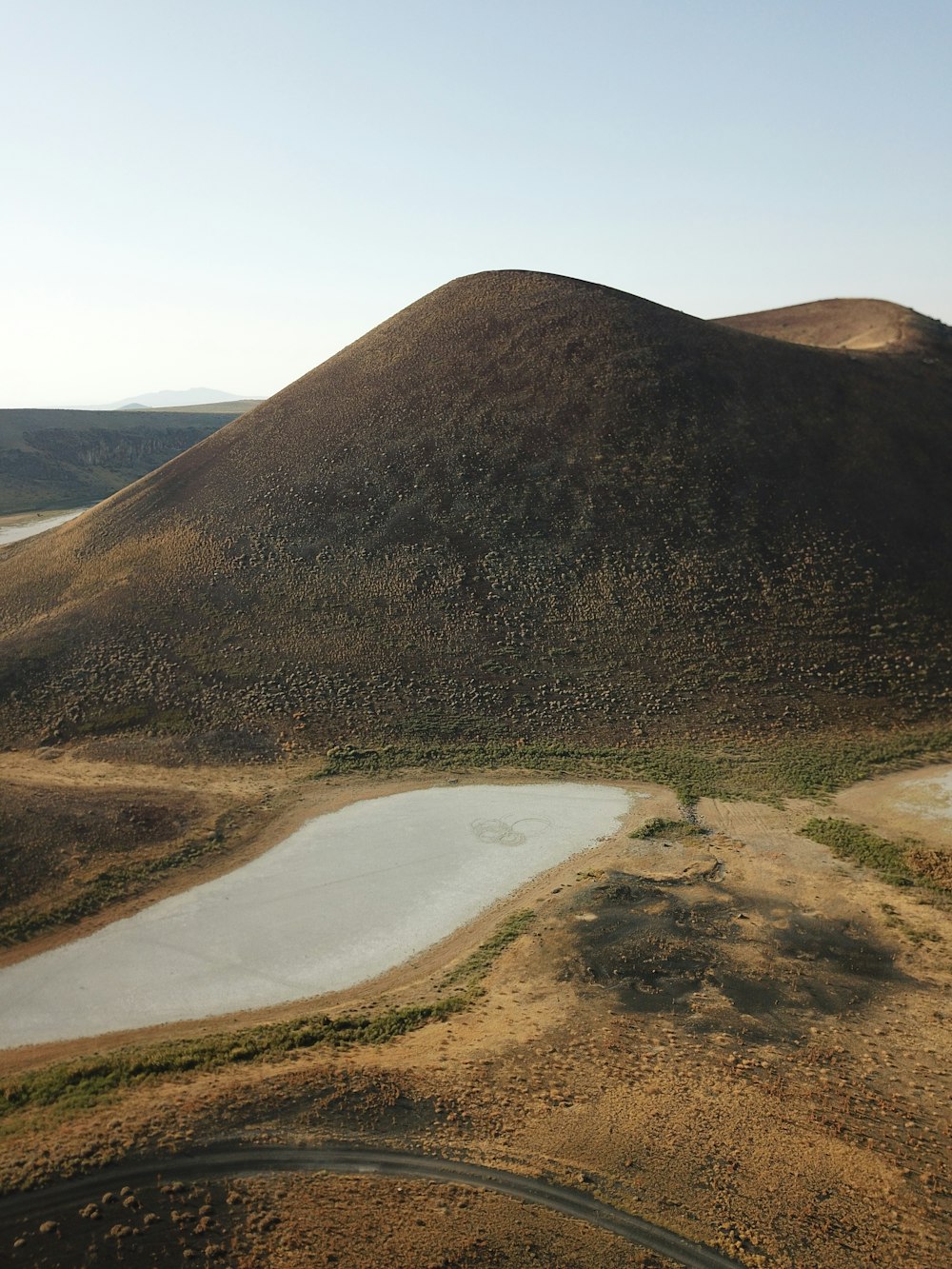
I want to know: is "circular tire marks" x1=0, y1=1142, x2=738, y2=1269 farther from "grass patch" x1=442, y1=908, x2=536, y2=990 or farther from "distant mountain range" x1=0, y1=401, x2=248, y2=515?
"distant mountain range" x1=0, y1=401, x2=248, y2=515

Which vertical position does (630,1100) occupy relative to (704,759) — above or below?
below

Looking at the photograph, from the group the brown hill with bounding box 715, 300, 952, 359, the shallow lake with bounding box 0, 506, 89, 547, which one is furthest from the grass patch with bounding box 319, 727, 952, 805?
the shallow lake with bounding box 0, 506, 89, 547

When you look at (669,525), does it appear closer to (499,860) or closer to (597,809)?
(597,809)

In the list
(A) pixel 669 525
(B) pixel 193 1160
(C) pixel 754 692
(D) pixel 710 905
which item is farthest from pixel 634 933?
(A) pixel 669 525

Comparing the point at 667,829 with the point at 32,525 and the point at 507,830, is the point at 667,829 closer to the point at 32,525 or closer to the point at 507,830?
the point at 507,830

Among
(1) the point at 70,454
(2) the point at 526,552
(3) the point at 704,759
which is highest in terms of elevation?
(1) the point at 70,454

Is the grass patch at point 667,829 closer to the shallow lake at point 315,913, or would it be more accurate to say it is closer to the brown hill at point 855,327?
the shallow lake at point 315,913

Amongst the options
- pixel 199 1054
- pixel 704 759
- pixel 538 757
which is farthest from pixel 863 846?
pixel 199 1054
